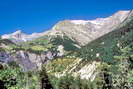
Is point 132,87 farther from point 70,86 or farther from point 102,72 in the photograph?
point 70,86

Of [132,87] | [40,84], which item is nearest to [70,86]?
[40,84]

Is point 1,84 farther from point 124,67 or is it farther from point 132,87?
point 132,87

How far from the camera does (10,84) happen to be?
26578 mm

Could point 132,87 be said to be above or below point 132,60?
below

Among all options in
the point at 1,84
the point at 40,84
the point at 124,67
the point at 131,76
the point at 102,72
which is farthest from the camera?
the point at 102,72

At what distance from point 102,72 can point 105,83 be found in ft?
16.4

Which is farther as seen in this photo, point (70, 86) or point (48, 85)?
point (70, 86)

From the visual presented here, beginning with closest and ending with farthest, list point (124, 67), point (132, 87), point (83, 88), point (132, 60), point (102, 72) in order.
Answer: point (132, 60) < point (124, 67) < point (132, 87) < point (102, 72) < point (83, 88)

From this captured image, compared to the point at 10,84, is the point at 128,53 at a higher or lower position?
higher

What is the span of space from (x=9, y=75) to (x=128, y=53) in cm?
3066

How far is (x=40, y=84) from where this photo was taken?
8850cm

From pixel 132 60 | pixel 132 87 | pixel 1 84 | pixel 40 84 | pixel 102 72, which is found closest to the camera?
pixel 1 84

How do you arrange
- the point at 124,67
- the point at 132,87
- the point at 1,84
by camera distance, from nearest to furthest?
the point at 1,84 → the point at 124,67 → the point at 132,87

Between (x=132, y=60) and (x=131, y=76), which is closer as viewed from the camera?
(x=131, y=76)
